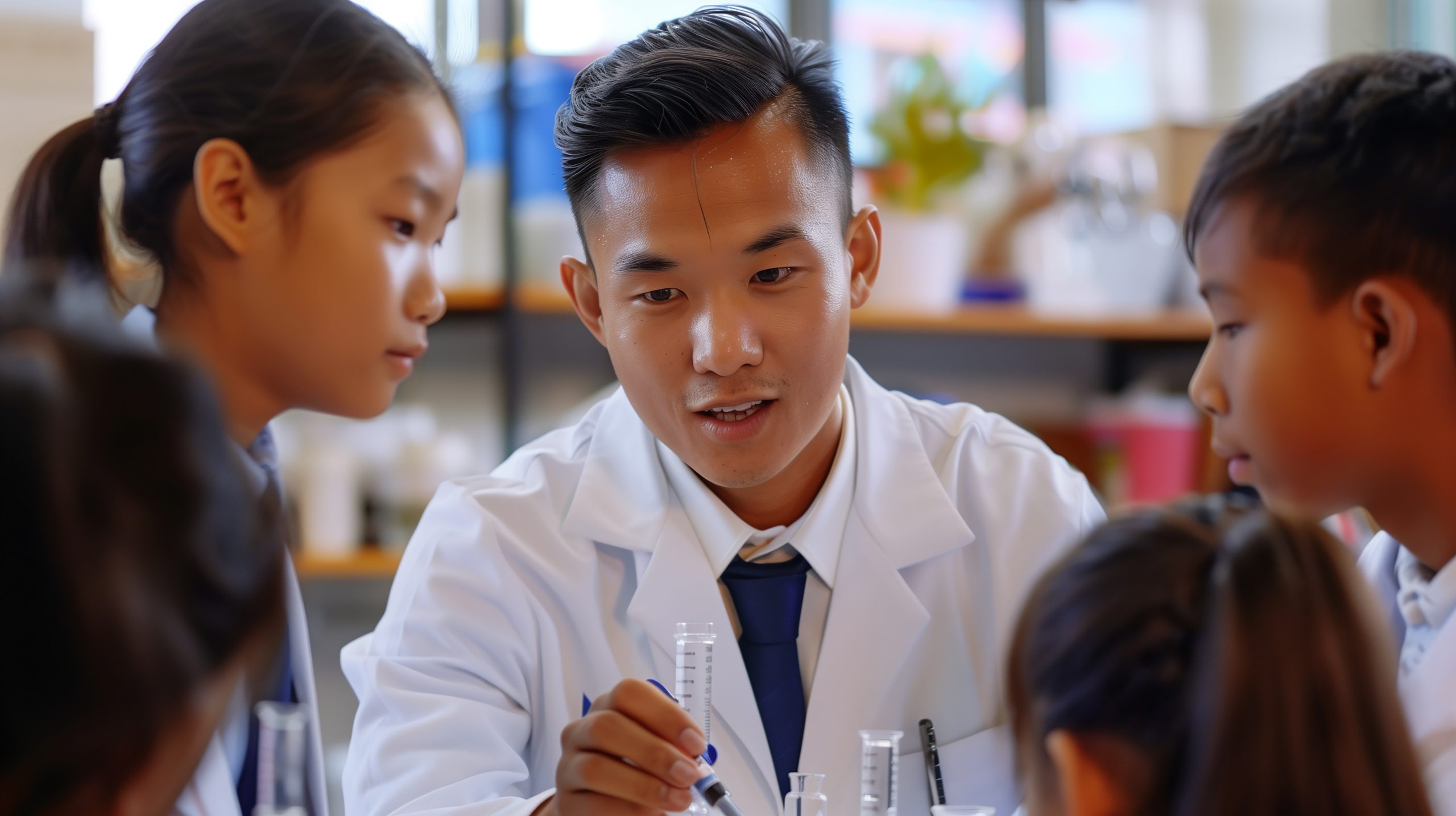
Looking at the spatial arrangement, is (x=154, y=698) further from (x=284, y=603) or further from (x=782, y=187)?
(x=782, y=187)

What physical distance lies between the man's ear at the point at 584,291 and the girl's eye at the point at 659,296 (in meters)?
0.16

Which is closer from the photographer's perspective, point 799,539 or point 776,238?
point 776,238

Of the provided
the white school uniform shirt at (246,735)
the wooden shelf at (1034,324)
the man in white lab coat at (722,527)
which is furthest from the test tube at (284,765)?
the wooden shelf at (1034,324)

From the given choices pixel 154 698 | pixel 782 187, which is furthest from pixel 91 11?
pixel 154 698

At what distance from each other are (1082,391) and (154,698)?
290cm

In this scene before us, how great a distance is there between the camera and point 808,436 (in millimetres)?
1268

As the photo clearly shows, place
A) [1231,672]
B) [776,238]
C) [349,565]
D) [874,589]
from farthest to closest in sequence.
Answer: [349,565] → [874,589] → [776,238] → [1231,672]

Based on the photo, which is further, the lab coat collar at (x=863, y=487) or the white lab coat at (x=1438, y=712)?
the lab coat collar at (x=863, y=487)

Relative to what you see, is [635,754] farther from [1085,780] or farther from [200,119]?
[200,119]

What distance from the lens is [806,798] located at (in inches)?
35.2

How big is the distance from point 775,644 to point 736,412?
239 mm

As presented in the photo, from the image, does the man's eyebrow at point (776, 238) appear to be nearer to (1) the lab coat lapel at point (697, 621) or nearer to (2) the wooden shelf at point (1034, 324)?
(1) the lab coat lapel at point (697, 621)

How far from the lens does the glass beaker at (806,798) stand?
894mm

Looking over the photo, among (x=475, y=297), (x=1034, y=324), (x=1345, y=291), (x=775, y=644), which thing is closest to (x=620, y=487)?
(x=775, y=644)
